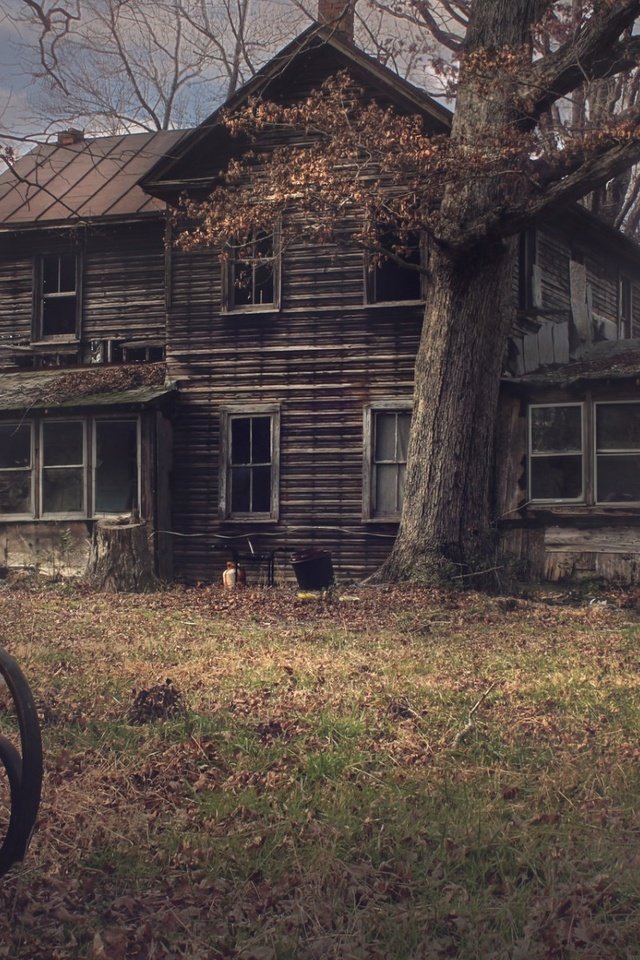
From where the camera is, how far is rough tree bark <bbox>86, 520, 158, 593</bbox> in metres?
17.4

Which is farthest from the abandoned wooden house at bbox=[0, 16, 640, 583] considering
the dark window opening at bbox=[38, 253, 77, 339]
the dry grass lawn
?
the dry grass lawn

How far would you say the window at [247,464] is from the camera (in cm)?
2039

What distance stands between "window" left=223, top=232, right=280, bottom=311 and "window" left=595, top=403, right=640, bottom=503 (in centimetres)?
Answer: 594

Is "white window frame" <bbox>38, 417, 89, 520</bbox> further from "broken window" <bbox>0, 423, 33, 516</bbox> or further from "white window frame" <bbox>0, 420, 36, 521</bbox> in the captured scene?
"broken window" <bbox>0, 423, 33, 516</bbox>

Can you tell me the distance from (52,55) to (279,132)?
7.17 meters

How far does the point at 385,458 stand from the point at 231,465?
110 inches

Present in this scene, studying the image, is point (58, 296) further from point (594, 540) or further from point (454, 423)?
point (594, 540)

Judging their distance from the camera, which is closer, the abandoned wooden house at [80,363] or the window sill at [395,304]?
the window sill at [395,304]

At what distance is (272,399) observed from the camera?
20.3 metres

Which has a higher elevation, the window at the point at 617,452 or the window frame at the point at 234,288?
the window frame at the point at 234,288

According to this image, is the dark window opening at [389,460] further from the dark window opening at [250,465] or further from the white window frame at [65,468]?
the white window frame at [65,468]

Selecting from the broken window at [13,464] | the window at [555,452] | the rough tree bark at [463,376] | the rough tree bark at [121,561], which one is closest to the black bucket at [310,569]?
the rough tree bark at [463,376]

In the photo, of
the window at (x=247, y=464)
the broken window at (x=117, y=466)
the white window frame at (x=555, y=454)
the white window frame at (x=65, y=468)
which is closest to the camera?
the white window frame at (x=555, y=454)

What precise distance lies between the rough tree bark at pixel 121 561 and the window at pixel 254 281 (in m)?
5.00
